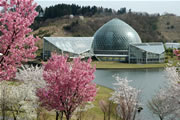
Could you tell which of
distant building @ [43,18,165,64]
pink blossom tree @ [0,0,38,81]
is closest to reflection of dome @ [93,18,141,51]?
distant building @ [43,18,165,64]

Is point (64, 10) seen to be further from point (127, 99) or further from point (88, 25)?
point (127, 99)

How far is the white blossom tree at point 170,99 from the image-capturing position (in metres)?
17.5

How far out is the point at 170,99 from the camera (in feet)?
58.8

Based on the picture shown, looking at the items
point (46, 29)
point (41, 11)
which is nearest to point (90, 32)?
point (46, 29)

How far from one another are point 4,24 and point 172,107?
570 inches

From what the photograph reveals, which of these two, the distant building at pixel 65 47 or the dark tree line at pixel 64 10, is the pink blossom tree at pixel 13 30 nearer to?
the distant building at pixel 65 47

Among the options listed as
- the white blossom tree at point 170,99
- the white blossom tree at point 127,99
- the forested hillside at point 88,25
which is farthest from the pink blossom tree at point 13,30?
the forested hillside at point 88,25

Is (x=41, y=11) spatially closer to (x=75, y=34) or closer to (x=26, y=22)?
(x=75, y=34)

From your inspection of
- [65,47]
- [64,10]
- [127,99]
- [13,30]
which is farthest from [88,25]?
[13,30]

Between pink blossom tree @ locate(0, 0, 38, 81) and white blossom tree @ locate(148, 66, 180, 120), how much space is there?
12387 millimetres

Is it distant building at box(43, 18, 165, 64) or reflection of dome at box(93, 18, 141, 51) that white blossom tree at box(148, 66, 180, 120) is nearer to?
distant building at box(43, 18, 165, 64)

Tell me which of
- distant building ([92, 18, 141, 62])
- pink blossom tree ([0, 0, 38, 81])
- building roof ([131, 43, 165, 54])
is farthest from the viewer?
distant building ([92, 18, 141, 62])

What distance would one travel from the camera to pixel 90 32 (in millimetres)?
123562

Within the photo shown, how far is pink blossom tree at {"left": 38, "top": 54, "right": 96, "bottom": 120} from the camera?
1045 centimetres
